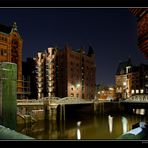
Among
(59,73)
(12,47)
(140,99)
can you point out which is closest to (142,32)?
(12,47)

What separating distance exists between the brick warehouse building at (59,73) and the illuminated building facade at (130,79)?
7.74 meters

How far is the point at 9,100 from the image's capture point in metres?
3.51

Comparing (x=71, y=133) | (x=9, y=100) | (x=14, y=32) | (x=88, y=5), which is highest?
(x=14, y=32)

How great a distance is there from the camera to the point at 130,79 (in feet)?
139

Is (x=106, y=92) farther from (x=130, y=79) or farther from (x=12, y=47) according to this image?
A: (x=12, y=47)

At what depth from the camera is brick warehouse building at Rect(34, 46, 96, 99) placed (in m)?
35.0

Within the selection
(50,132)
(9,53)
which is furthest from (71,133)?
(9,53)

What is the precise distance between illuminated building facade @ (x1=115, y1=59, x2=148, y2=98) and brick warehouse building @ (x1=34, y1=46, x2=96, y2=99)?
7.74 meters

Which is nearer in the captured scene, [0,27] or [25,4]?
[25,4]

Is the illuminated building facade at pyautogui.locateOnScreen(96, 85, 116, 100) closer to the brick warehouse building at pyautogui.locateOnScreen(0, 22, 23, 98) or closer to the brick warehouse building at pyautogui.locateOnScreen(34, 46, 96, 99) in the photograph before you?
the brick warehouse building at pyautogui.locateOnScreen(34, 46, 96, 99)

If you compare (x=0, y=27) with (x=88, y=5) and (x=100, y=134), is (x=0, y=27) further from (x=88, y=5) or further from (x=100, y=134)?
(x=88, y=5)

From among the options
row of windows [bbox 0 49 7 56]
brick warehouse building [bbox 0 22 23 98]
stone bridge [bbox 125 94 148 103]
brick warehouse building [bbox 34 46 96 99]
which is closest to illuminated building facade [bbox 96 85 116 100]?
brick warehouse building [bbox 34 46 96 99]

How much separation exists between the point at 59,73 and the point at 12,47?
9.11 metres
